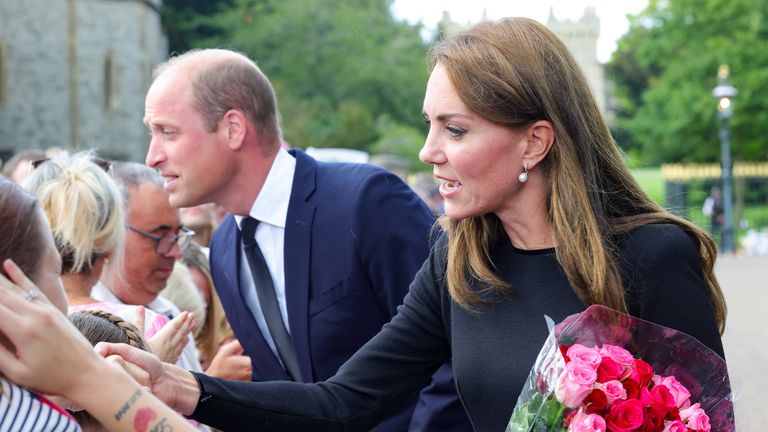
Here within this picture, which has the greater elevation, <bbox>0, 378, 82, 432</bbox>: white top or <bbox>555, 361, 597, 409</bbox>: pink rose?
<bbox>0, 378, 82, 432</bbox>: white top

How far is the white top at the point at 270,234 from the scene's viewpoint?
4117 mm

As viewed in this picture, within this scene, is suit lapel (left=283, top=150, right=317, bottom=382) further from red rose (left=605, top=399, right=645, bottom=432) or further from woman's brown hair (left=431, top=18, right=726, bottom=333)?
red rose (left=605, top=399, right=645, bottom=432)

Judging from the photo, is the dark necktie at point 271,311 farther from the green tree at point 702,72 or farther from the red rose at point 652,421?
the green tree at point 702,72

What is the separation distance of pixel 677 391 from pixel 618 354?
0.14m

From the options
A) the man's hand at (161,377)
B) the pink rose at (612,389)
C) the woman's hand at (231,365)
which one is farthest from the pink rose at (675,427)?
the woman's hand at (231,365)

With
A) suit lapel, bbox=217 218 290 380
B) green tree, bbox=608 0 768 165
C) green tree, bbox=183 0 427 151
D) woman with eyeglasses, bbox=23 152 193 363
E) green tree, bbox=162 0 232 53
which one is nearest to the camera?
woman with eyeglasses, bbox=23 152 193 363

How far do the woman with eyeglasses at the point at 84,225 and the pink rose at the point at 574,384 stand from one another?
175cm

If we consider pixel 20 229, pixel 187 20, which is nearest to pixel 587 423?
pixel 20 229

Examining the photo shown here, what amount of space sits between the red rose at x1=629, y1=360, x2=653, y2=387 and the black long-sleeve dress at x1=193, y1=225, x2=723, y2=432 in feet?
1.14

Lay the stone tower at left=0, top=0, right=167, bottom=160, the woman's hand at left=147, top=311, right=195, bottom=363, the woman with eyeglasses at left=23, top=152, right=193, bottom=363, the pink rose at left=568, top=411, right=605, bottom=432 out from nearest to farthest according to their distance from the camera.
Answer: the pink rose at left=568, top=411, right=605, bottom=432
the woman's hand at left=147, top=311, right=195, bottom=363
the woman with eyeglasses at left=23, top=152, right=193, bottom=363
the stone tower at left=0, top=0, right=167, bottom=160

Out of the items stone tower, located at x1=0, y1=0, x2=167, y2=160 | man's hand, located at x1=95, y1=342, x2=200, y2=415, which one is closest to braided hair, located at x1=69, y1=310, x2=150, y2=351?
man's hand, located at x1=95, y1=342, x2=200, y2=415

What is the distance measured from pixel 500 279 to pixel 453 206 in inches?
9.2

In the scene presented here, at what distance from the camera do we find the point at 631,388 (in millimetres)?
2285

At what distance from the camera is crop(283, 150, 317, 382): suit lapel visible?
3.94 m
